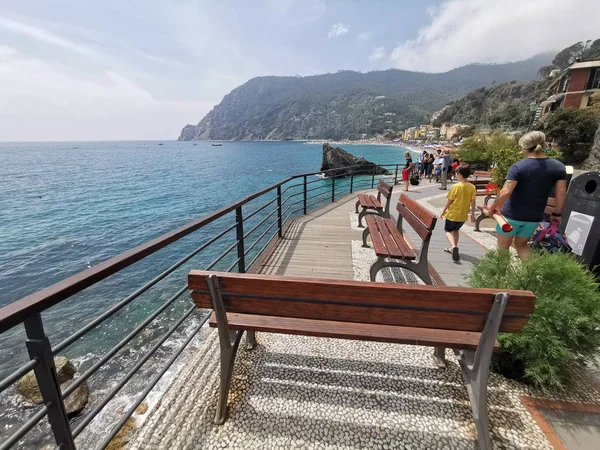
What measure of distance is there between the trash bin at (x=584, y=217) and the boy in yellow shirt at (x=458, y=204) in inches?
49.7

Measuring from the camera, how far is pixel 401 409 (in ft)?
7.00

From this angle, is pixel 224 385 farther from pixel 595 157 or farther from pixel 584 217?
pixel 595 157

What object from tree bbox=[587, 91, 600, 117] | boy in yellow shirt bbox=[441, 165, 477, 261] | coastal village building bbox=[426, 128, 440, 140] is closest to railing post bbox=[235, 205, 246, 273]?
boy in yellow shirt bbox=[441, 165, 477, 261]

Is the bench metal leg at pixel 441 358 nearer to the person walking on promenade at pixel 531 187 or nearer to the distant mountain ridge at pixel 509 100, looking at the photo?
the person walking on promenade at pixel 531 187

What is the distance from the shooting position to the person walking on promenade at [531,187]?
131 inches

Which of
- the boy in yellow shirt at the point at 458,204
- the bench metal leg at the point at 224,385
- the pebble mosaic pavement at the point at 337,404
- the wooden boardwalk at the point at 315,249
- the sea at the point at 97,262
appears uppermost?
the boy in yellow shirt at the point at 458,204

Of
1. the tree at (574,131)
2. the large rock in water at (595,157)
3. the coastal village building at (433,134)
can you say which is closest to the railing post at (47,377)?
the large rock in water at (595,157)

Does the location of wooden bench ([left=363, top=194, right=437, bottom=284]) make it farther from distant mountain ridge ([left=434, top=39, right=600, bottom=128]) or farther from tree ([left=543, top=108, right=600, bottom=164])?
distant mountain ridge ([left=434, top=39, right=600, bottom=128])

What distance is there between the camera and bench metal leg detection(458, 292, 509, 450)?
1.57 m

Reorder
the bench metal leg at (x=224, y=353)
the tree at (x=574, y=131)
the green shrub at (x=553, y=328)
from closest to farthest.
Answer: the bench metal leg at (x=224, y=353), the green shrub at (x=553, y=328), the tree at (x=574, y=131)

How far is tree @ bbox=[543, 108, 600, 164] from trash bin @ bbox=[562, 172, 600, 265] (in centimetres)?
3198

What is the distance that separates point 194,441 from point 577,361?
10.1 feet

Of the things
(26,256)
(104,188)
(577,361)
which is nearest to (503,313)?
(577,361)

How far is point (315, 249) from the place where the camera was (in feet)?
18.1
